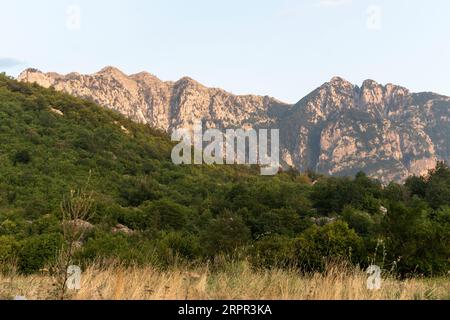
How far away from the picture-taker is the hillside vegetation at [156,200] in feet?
80.3

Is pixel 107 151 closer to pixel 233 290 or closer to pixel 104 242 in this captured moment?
pixel 104 242

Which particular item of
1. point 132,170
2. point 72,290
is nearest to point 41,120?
point 132,170

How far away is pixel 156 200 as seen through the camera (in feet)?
163

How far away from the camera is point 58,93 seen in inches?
→ 3157

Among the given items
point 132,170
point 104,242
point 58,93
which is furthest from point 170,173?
point 104,242

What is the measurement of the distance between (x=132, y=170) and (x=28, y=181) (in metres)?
15.4

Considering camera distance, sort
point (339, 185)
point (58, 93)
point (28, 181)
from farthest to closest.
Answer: point (58, 93), point (339, 185), point (28, 181)

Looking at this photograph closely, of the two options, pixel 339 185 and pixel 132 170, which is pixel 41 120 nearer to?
pixel 132 170

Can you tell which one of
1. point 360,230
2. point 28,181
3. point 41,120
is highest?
point 41,120

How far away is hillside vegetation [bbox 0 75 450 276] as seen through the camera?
963 inches
